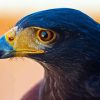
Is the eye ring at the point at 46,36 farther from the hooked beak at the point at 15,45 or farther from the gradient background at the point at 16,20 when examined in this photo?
the gradient background at the point at 16,20

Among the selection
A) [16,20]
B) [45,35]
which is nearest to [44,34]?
[45,35]

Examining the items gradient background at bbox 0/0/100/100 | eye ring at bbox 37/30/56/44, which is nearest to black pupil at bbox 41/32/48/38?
eye ring at bbox 37/30/56/44

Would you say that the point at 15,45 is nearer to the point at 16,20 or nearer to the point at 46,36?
the point at 46,36

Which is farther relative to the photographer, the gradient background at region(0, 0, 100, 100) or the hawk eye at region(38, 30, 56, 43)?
the gradient background at region(0, 0, 100, 100)

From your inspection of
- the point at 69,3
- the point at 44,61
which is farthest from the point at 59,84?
the point at 69,3

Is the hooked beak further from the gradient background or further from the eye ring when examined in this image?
the gradient background

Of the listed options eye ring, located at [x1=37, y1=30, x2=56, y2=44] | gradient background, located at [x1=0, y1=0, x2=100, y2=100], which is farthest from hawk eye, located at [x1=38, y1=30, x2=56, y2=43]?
gradient background, located at [x1=0, y1=0, x2=100, y2=100]
